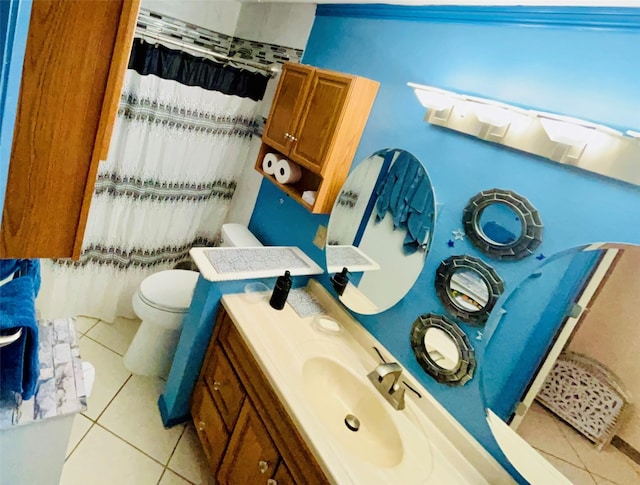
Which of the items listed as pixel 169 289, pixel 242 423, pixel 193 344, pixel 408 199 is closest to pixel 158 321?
pixel 169 289

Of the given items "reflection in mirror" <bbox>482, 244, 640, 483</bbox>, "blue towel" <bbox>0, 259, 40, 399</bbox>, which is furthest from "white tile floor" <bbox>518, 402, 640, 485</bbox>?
"blue towel" <bbox>0, 259, 40, 399</bbox>

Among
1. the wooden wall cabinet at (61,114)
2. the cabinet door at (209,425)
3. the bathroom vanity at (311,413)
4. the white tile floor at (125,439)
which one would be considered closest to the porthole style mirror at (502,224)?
the bathroom vanity at (311,413)

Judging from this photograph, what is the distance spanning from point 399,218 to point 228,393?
1.01 metres

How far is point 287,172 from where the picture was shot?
1.91 m

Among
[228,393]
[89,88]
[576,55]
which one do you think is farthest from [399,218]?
[89,88]

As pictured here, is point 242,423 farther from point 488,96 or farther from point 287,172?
point 488,96

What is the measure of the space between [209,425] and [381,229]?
115 cm

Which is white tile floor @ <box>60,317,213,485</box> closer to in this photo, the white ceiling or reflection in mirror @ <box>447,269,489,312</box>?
reflection in mirror @ <box>447,269,489,312</box>

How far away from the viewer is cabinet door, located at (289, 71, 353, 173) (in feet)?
5.21

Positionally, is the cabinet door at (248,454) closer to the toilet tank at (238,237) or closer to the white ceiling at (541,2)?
the toilet tank at (238,237)

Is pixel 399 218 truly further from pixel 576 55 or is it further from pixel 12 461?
pixel 12 461

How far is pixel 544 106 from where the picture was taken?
3.79ft

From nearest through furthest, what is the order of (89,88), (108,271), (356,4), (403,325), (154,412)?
(89,88) < (403,325) < (356,4) < (154,412) < (108,271)

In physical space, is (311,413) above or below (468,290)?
below
